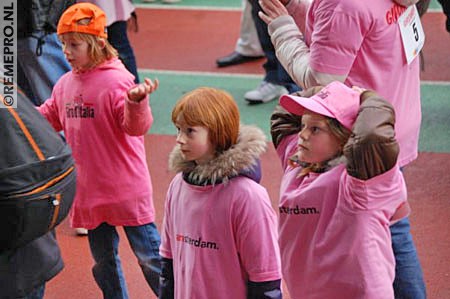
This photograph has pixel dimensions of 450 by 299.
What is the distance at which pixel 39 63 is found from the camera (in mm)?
5156

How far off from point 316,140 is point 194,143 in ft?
1.52

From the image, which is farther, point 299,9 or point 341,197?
point 299,9

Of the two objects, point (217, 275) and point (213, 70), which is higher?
point (217, 275)

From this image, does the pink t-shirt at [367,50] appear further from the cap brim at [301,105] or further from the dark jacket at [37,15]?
the dark jacket at [37,15]

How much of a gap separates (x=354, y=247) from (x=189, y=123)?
0.73m

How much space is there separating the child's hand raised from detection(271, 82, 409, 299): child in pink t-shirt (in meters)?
0.67

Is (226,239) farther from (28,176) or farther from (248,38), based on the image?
(248,38)

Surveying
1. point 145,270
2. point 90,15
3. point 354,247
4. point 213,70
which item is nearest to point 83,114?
point 90,15

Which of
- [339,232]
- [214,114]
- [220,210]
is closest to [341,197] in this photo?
[339,232]

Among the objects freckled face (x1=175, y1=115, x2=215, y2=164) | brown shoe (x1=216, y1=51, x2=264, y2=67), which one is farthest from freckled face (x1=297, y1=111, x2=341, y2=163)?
brown shoe (x1=216, y1=51, x2=264, y2=67)

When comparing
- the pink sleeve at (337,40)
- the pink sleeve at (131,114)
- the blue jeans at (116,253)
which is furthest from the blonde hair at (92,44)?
the pink sleeve at (337,40)

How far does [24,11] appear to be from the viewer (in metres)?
4.96

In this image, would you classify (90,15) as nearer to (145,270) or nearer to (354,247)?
(145,270)

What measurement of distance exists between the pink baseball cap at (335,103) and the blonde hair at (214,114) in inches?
11.1
